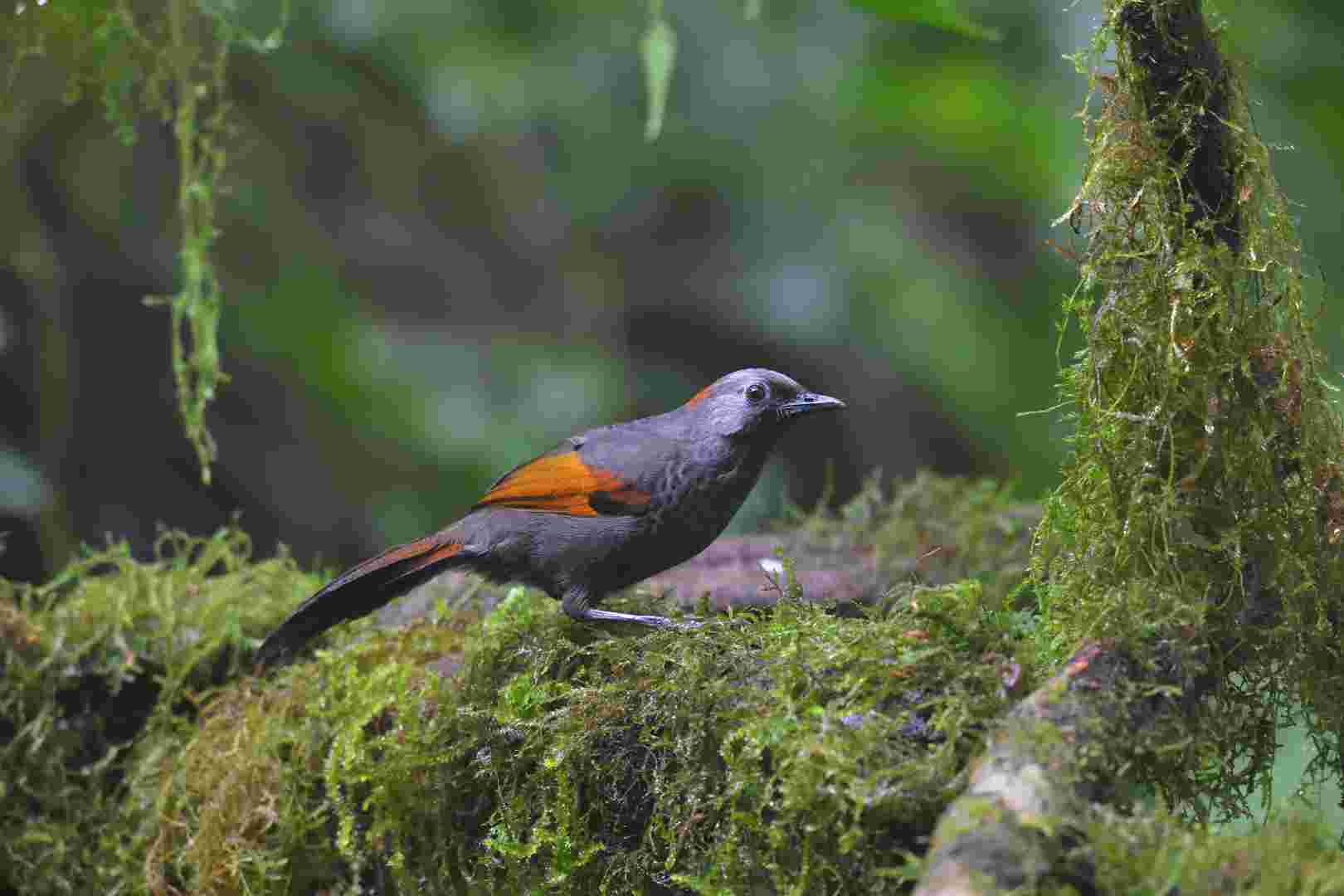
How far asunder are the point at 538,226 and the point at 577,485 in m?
4.13

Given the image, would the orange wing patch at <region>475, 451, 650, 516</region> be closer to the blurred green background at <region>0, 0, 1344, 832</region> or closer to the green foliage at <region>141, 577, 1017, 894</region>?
the green foliage at <region>141, 577, 1017, 894</region>

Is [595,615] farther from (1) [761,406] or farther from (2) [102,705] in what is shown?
(2) [102,705]

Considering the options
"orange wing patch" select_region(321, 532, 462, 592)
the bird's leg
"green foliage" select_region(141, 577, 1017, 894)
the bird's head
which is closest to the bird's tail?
"orange wing patch" select_region(321, 532, 462, 592)

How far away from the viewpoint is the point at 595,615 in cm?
316

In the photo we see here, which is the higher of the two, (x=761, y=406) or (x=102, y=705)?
(x=761, y=406)

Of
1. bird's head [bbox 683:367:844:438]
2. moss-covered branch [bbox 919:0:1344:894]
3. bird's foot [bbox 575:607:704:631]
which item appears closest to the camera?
moss-covered branch [bbox 919:0:1344:894]

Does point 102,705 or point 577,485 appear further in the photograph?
point 102,705

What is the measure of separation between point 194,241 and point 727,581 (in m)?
2.03

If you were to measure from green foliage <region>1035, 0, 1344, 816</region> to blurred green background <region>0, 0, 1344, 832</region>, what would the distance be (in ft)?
12.3

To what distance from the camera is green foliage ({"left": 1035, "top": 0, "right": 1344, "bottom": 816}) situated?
7.34 ft

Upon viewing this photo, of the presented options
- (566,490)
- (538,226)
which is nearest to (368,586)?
(566,490)

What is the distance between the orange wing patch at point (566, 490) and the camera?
3.35 m

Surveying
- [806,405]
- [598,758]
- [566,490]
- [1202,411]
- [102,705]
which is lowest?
[102,705]

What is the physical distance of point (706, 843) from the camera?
2279mm
